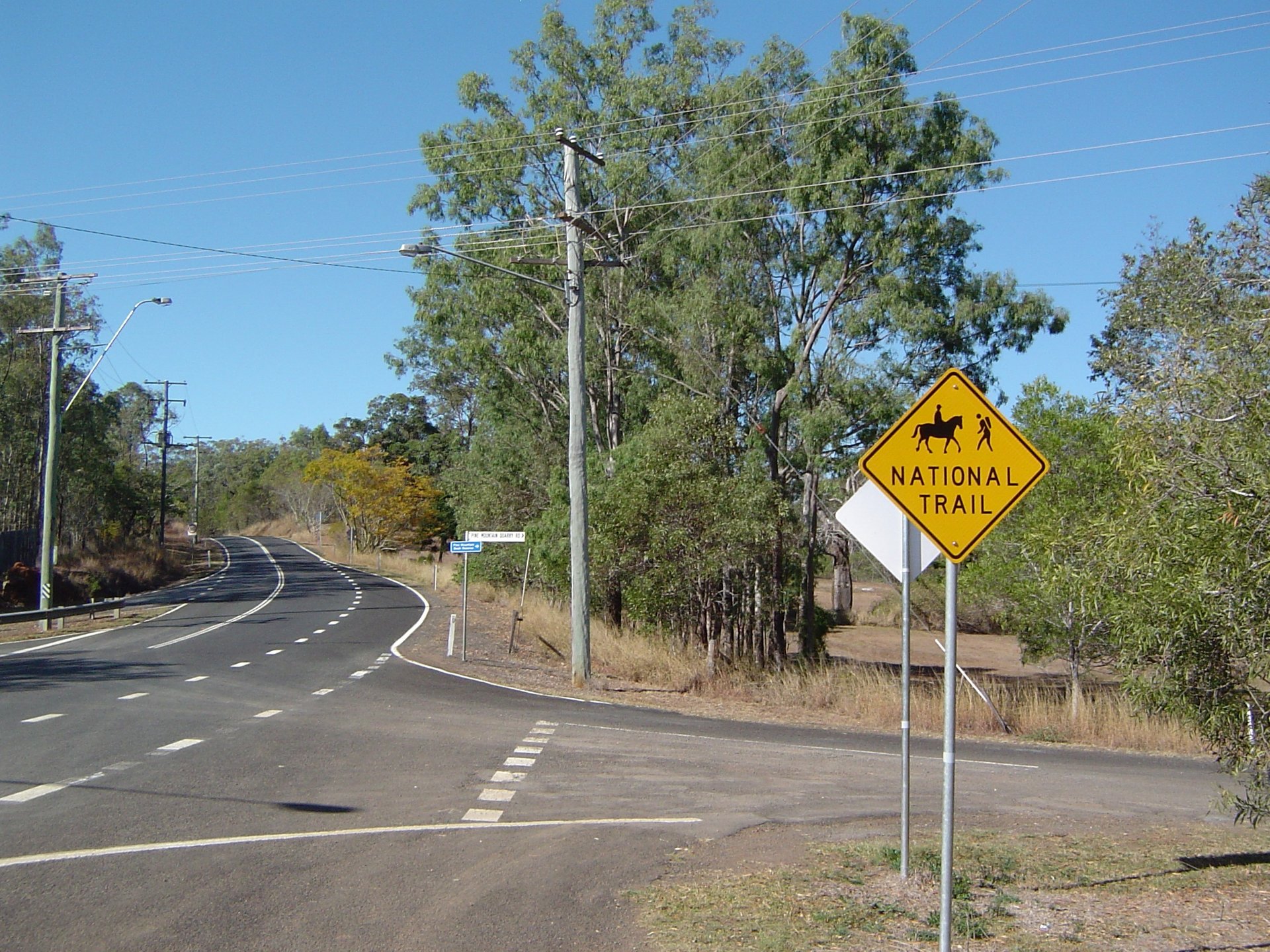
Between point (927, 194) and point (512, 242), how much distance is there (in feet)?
39.8

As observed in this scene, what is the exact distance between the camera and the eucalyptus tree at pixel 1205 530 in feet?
20.9

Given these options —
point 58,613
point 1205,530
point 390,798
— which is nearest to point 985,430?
point 1205,530

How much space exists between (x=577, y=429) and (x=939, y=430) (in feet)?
47.2

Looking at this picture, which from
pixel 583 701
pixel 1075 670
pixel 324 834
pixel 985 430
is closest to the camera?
pixel 985 430

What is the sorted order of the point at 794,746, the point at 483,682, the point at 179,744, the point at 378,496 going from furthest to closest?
the point at 378,496, the point at 483,682, the point at 794,746, the point at 179,744

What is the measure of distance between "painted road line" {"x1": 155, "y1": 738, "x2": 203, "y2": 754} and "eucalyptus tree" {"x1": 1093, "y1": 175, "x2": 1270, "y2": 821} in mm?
9150

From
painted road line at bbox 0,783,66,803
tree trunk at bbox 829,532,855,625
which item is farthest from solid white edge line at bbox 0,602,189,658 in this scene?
tree trunk at bbox 829,532,855,625

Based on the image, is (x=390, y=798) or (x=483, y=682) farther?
(x=483, y=682)

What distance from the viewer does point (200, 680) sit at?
18.4m

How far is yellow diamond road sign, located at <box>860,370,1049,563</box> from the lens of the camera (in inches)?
230

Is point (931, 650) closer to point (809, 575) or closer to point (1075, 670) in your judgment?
point (809, 575)

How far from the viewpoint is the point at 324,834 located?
26.4 feet

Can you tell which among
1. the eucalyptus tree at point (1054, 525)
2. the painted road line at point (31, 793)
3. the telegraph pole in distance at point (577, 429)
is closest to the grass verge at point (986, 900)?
the painted road line at point (31, 793)

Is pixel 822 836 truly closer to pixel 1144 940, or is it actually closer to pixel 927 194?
pixel 1144 940
